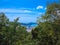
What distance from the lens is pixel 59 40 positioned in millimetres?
3303

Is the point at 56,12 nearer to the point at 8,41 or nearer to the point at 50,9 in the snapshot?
the point at 50,9

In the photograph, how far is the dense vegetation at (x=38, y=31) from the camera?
3350 mm

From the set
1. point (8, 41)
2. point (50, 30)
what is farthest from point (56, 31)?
point (8, 41)

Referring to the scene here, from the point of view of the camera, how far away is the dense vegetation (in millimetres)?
3350

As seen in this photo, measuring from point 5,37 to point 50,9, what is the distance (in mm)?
837

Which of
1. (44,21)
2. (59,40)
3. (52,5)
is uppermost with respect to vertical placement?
(52,5)

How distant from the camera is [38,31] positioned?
3.45m

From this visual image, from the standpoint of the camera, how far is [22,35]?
346cm

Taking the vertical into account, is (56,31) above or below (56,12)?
below

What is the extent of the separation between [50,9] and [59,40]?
507 millimetres

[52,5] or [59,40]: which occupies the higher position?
[52,5]

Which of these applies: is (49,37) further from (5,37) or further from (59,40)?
(5,37)

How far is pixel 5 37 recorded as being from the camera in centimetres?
345

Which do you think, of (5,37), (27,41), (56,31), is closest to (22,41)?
(27,41)
